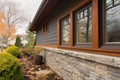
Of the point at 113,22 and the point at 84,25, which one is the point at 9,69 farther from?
the point at 113,22

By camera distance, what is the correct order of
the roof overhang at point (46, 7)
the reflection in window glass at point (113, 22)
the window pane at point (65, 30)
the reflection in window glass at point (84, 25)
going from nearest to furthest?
the reflection in window glass at point (113, 22) → the reflection in window glass at point (84, 25) → the window pane at point (65, 30) → the roof overhang at point (46, 7)

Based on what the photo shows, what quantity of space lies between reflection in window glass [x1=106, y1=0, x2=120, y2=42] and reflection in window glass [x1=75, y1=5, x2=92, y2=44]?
806mm

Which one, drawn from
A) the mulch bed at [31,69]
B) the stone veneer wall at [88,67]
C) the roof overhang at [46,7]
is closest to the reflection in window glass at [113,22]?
the stone veneer wall at [88,67]

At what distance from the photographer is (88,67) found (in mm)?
3947

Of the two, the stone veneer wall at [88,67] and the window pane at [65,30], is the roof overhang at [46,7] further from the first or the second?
the stone veneer wall at [88,67]

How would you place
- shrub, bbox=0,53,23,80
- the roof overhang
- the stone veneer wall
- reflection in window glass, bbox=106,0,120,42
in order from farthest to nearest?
the roof overhang
shrub, bbox=0,53,23,80
reflection in window glass, bbox=106,0,120,42
the stone veneer wall

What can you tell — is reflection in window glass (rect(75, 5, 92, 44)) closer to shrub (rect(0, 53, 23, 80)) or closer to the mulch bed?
shrub (rect(0, 53, 23, 80))

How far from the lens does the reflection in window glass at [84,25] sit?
434cm

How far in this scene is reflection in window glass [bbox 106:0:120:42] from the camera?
3229mm

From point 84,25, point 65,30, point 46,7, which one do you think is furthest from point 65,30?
point 84,25

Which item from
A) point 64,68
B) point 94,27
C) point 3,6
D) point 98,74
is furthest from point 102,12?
point 3,6

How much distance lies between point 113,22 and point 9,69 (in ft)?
9.73

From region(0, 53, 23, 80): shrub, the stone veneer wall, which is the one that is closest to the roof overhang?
the stone veneer wall

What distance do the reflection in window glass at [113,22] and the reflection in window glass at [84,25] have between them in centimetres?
81
